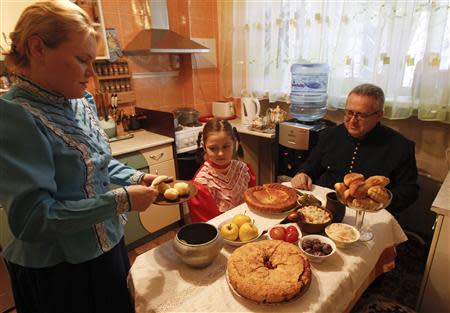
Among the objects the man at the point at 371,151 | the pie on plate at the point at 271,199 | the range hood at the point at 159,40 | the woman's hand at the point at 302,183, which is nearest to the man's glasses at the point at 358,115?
the man at the point at 371,151

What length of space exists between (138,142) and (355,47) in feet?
5.92

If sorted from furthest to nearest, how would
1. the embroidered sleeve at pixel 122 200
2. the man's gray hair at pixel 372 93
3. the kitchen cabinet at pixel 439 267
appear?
the man's gray hair at pixel 372 93, the kitchen cabinet at pixel 439 267, the embroidered sleeve at pixel 122 200

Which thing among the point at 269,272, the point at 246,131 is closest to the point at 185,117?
the point at 246,131

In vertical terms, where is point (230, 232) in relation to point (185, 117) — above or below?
below

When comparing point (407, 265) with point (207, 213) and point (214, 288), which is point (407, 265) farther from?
point (214, 288)

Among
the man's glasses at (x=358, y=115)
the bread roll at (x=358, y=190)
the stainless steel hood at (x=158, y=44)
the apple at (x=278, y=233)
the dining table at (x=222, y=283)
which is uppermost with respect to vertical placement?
the stainless steel hood at (x=158, y=44)

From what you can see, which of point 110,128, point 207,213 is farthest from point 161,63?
point 207,213

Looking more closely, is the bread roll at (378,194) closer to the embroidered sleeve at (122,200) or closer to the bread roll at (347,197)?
the bread roll at (347,197)

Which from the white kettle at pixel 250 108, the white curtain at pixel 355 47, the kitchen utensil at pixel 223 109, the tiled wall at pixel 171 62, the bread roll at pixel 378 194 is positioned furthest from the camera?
the kitchen utensil at pixel 223 109

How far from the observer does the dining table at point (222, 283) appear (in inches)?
27.5

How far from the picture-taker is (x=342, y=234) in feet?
3.04

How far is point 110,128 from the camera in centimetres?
223

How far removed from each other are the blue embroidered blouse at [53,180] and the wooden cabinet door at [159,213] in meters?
1.31

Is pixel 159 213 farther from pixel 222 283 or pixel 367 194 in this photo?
pixel 367 194
